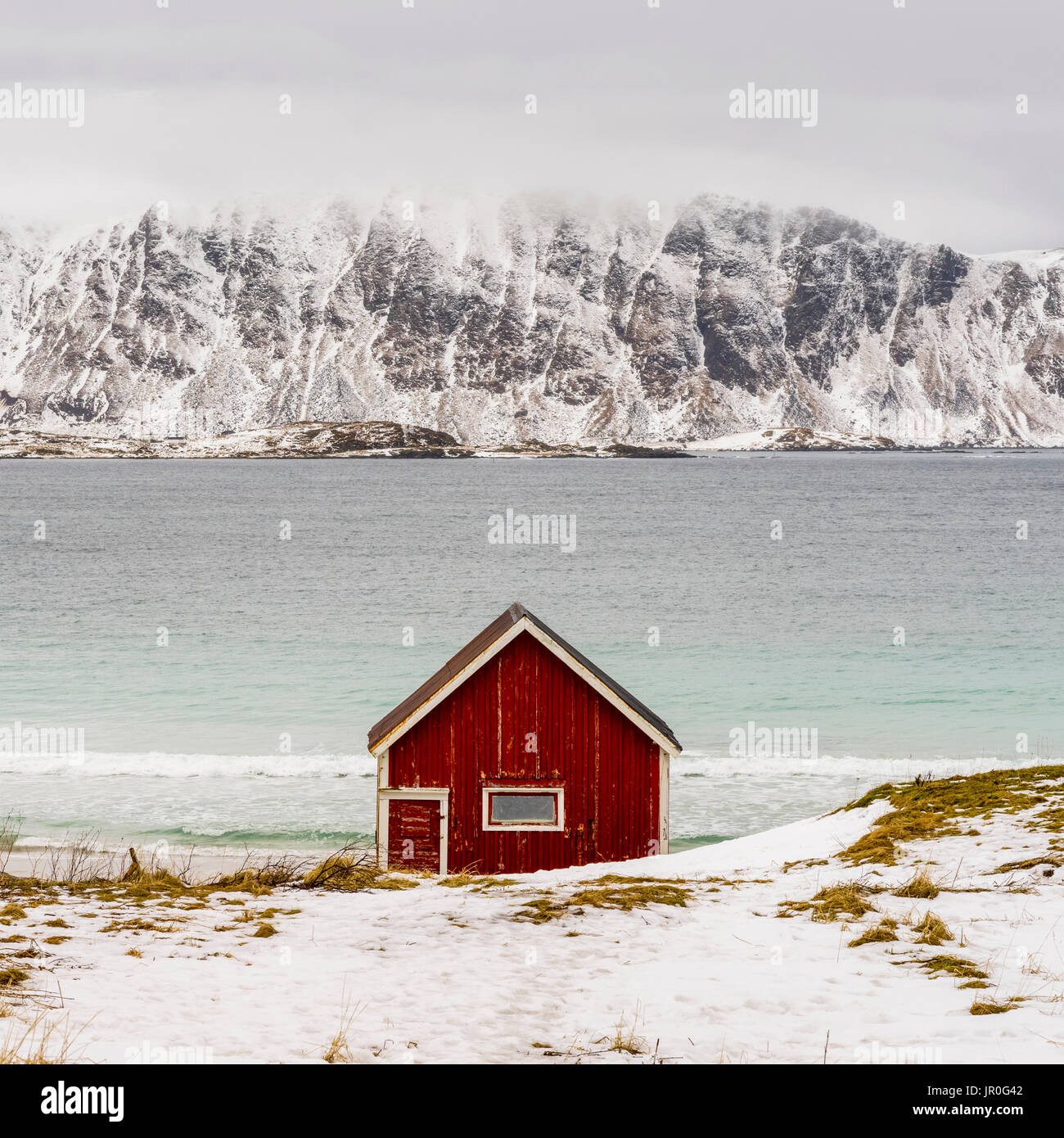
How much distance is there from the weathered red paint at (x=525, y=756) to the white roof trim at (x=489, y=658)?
14 centimetres

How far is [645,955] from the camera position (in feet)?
32.1

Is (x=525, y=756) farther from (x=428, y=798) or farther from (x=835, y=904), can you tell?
(x=835, y=904)

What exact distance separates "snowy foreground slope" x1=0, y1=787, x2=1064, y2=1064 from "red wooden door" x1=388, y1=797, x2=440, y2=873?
6.29m

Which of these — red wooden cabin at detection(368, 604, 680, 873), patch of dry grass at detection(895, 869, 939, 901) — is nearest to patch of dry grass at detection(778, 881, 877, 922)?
patch of dry grass at detection(895, 869, 939, 901)

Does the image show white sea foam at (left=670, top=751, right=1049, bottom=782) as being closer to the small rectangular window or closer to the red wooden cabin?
the red wooden cabin

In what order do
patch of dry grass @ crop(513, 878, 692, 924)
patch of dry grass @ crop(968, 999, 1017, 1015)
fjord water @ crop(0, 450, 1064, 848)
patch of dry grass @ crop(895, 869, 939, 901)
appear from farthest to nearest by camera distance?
fjord water @ crop(0, 450, 1064, 848) < patch of dry grass @ crop(895, 869, 939, 901) < patch of dry grass @ crop(513, 878, 692, 924) < patch of dry grass @ crop(968, 999, 1017, 1015)

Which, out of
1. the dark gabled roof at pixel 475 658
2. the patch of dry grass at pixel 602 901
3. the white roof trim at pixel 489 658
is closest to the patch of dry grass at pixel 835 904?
the patch of dry grass at pixel 602 901

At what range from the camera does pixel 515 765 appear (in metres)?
19.3

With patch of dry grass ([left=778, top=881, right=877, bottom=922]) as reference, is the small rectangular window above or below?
below

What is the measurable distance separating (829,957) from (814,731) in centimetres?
2889

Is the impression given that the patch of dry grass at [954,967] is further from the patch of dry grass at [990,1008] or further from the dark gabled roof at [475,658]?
the dark gabled roof at [475,658]

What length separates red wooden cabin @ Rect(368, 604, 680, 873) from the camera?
19.1 meters

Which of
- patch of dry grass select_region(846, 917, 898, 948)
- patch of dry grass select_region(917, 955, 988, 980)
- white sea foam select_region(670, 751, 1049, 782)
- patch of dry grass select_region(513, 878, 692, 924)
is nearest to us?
patch of dry grass select_region(917, 955, 988, 980)

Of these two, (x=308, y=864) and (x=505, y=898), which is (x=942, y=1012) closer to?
(x=505, y=898)
